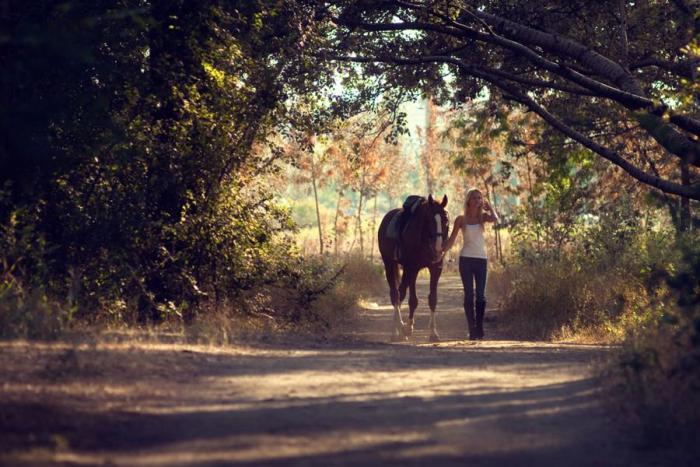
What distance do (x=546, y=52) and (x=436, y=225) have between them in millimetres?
4067

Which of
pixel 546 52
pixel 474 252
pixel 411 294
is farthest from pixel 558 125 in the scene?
pixel 411 294

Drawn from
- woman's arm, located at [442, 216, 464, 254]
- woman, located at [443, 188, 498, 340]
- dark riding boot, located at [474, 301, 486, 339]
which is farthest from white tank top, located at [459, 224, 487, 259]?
dark riding boot, located at [474, 301, 486, 339]

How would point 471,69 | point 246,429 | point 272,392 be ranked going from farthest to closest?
1. point 471,69
2. point 272,392
3. point 246,429

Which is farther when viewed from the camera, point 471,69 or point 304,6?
point 471,69

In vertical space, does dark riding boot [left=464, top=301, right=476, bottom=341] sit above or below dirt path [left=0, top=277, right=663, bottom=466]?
above

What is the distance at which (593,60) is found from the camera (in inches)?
574

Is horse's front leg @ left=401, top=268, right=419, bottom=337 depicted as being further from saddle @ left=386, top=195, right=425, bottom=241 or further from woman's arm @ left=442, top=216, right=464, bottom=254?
woman's arm @ left=442, top=216, right=464, bottom=254

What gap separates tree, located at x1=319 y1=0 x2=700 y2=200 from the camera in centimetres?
1447

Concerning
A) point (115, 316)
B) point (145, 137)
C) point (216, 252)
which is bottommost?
point (115, 316)

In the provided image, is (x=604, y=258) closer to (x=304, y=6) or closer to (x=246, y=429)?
(x=304, y=6)

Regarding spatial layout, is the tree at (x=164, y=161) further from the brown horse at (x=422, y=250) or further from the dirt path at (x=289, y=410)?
the dirt path at (x=289, y=410)

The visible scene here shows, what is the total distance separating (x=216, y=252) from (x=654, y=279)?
18.6ft

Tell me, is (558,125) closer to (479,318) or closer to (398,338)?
(479,318)

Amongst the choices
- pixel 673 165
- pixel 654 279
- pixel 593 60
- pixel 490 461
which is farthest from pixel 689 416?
pixel 673 165
